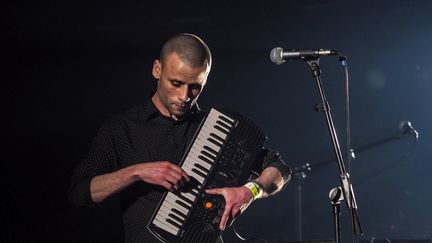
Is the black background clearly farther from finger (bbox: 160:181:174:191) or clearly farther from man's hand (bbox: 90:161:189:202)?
finger (bbox: 160:181:174:191)

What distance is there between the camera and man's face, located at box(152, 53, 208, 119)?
10.9 ft

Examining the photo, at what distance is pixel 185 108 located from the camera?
132 inches

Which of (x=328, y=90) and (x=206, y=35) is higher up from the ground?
(x=328, y=90)

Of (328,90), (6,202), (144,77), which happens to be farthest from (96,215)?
(328,90)

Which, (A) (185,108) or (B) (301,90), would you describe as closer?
(A) (185,108)

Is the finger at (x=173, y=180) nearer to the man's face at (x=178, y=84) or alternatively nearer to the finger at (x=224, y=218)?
the finger at (x=224, y=218)

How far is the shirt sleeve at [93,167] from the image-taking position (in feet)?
10.2

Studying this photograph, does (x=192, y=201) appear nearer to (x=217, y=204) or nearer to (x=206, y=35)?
(x=217, y=204)

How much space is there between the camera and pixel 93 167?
3211mm

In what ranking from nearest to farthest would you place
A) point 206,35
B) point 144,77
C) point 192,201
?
point 192,201 < point 144,77 < point 206,35

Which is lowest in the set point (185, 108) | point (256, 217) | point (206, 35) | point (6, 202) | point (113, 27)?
point (6, 202)

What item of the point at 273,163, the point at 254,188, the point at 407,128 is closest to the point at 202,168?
the point at 254,188

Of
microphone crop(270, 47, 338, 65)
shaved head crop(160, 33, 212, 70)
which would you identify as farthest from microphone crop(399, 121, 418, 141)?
shaved head crop(160, 33, 212, 70)

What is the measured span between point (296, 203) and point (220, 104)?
66.6 inches
